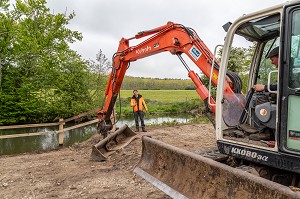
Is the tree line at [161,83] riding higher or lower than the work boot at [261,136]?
higher

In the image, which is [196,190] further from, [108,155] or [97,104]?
[97,104]

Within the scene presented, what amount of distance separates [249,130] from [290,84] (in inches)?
34.8

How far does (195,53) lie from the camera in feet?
17.4

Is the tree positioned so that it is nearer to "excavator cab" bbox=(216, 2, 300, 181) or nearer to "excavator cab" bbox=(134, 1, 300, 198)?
"excavator cab" bbox=(134, 1, 300, 198)

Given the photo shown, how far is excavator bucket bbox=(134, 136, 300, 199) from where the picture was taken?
2734 mm

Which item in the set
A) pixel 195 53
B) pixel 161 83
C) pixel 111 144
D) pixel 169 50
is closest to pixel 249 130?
pixel 195 53

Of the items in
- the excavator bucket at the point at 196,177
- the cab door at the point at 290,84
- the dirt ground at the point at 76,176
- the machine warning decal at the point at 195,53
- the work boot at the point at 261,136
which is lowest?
the dirt ground at the point at 76,176

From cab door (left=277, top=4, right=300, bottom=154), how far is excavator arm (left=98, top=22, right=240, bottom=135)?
1.09 m

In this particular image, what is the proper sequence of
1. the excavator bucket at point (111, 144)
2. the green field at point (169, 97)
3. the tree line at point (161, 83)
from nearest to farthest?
the excavator bucket at point (111, 144)
the green field at point (169, 97)
the tree line at point (161, 83)

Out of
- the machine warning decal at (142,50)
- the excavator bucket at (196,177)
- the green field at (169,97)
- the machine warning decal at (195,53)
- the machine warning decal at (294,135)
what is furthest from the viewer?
the green field at (169,97)

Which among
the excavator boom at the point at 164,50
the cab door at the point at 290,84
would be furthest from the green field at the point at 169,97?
the cab door at the point at 290,84

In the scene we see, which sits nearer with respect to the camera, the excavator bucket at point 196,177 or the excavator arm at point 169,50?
the excavator bucket at point 196,177

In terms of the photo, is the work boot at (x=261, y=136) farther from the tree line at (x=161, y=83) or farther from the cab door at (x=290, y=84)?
the tree line at (x=161, y=83)

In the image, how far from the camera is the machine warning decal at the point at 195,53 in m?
5.23
